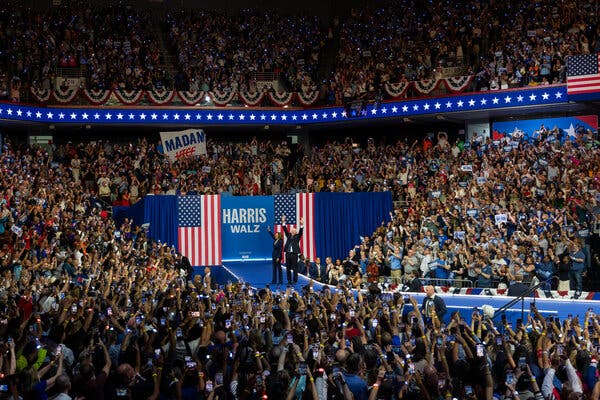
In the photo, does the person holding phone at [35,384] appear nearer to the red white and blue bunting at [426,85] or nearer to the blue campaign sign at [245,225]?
the blue campaign sign at [245,225]

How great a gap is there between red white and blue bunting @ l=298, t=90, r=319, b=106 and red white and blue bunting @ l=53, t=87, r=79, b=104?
8.93m

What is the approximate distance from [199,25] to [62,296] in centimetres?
2414

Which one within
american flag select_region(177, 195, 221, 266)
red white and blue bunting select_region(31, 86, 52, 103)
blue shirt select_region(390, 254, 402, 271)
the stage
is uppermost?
red white and blue bunting select_region(31, 86, 52, 103)

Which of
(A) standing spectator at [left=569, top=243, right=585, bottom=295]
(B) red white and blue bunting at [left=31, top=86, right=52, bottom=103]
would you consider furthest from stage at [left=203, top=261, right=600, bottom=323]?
(B) red white and blue bunting at [left=31, top=86, right=52, bottom=103]

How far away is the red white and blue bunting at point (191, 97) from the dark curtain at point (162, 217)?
6439 millimetres

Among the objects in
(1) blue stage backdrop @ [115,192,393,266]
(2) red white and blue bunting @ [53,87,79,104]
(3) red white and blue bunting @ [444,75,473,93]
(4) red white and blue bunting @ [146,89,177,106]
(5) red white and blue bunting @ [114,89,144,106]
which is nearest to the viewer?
(1) blue stage backdrop @ [115,192,393,266]

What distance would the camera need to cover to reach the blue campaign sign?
2908 cm

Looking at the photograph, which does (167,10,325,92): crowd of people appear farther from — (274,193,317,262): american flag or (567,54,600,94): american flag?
(567,54,600,94): american flag

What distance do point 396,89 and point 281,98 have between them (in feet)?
16.2

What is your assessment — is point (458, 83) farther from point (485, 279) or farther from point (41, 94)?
point (41, 94)

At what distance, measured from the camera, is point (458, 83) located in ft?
101

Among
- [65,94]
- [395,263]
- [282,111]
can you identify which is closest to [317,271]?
[395,263]

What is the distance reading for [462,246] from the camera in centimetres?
2294

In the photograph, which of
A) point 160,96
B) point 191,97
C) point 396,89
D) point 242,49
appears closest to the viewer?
point 396,89
